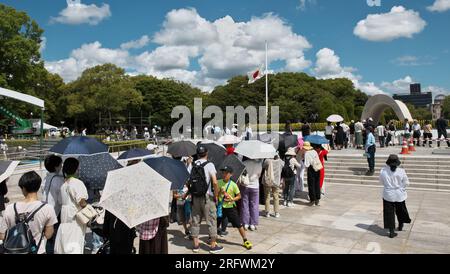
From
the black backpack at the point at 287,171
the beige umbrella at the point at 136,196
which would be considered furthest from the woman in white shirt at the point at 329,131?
the beige umbrella at the point at 136,196

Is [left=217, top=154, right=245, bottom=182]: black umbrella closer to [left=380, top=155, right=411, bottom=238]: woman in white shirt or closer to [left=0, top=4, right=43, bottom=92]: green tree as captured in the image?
[left=380, top=155, right=411, bottom=238]: woman in white shirt

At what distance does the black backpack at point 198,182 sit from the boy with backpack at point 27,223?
7.13ft

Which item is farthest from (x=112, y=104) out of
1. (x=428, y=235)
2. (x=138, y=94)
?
(x=428, y=235)

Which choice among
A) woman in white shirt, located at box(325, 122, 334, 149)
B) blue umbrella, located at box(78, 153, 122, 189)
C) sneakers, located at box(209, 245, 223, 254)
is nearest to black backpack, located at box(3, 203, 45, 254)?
sneakers, located at box(209, 245, 223, 254)

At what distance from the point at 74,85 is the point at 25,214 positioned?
172 feet

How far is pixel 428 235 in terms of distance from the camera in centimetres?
645

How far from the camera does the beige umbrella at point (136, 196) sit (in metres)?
3.76

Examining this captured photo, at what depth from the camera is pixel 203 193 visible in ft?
18.0

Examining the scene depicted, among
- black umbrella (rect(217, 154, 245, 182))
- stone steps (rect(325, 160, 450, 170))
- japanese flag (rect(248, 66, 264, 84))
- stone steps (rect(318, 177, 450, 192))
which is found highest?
japanese flag (rect(248, 66, 264, 84))

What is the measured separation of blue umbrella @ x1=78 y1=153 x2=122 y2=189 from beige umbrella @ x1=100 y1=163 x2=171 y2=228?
2.85 metres

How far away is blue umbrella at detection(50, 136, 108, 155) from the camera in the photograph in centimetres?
584

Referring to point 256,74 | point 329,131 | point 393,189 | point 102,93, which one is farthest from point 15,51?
point 393,189

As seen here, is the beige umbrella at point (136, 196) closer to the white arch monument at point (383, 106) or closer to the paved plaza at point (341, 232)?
the paved plaza at point (341, 232)

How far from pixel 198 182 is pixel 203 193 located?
20 centimetres
